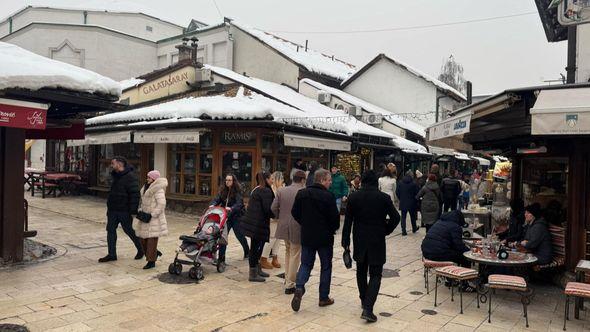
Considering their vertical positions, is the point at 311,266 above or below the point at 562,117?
below

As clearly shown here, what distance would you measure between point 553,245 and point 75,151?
18.9 metres

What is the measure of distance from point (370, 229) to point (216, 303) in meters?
2.22

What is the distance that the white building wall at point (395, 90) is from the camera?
83.9 ft

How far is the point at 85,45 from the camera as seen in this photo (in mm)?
30000

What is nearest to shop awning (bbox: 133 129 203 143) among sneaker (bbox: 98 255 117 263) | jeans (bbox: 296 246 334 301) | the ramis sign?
sneaker (bbox: 98 255 117 263)

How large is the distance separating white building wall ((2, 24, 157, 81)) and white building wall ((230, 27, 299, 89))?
9.82m

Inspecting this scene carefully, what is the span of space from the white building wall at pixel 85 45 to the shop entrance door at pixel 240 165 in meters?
21.0

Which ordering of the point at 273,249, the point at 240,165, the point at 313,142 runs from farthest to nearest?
the point at 313,142, the point at 240,165, the point at 273,249

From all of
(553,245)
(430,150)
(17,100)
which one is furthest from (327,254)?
(430,150)

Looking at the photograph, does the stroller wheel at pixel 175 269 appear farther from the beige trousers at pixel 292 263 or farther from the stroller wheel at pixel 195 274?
the beige trousers at pixel 292 263

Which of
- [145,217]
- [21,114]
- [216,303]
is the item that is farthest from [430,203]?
[21,114]

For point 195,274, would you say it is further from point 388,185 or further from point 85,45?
point 85,45

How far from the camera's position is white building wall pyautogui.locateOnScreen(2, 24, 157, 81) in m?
30.0

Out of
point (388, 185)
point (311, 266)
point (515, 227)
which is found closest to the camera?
point (311, 266)
